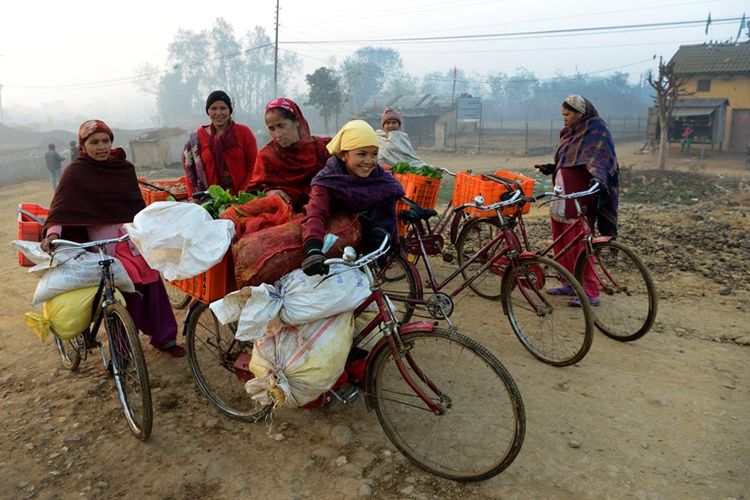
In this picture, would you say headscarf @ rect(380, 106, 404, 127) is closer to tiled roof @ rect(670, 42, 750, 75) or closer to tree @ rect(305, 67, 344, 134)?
tiled roof @ rect(670, 42, 750, 75)

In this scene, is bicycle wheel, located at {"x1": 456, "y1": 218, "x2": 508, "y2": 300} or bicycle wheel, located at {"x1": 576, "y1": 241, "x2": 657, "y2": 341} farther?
bicycle wheel, located at {"x1": 456, "y1": 218, "x2": 508, "y2": 300}

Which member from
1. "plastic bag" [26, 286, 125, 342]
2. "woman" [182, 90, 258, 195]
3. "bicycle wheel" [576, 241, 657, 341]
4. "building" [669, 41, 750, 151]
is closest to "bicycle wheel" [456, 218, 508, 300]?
"bicycle wheel" [576, 241, 657, 341]

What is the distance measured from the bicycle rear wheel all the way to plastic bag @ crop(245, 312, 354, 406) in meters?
1.93

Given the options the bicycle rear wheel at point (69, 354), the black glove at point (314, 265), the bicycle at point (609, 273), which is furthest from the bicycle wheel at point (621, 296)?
the bicycle rear wheel at point (69, 354)

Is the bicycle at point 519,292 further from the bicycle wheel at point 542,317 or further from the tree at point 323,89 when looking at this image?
the tree at point 323,89

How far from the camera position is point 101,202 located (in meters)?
3.62

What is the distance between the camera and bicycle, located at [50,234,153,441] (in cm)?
296

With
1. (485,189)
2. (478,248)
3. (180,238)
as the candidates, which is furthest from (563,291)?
(180,238)

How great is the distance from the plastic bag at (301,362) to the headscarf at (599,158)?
2.86 m

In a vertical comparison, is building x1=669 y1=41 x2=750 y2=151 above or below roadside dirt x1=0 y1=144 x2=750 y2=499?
above

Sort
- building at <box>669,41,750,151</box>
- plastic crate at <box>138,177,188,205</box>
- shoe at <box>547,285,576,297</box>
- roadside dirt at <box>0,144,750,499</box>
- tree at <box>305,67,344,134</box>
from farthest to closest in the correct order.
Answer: tree at <box>305,67,344,134</box>
building at <box>669,41,750,151</box>
shoe at <box>547,285,576,297</box>
plastic crate at <box>138,177,188,205</box>
roadside dirt at <box>0,144,750,499</box>

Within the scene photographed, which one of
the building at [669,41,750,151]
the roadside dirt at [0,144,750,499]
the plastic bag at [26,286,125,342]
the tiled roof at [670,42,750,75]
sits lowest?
the roadside dirt at [0,144,750,499]

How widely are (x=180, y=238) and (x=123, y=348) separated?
43.4 inches

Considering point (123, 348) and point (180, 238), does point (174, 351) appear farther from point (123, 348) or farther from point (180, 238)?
point (180, 238)
